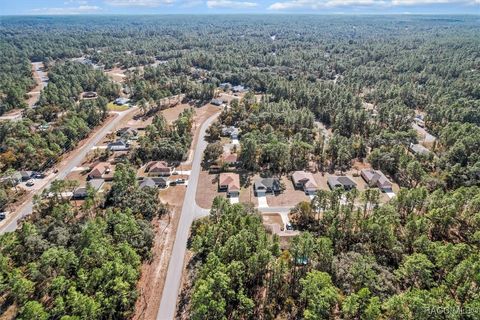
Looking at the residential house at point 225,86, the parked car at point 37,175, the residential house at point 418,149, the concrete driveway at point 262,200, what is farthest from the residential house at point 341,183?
the residential house at point 225,86

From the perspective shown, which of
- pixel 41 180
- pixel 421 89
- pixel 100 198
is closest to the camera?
pixel 100 198

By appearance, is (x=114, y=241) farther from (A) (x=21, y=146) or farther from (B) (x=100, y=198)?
(A) (x=21, y=146)

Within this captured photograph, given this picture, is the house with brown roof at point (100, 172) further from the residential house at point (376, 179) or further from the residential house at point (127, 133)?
the residential house at point (376, 179)

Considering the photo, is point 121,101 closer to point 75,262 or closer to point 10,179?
point 10,179

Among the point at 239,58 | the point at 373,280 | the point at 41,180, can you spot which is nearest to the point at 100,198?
the point at 41,180

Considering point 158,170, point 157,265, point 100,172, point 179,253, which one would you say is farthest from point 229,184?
point 100,172

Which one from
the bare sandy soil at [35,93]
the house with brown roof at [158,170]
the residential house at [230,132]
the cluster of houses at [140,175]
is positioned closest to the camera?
the cluster of houses at [140,175]

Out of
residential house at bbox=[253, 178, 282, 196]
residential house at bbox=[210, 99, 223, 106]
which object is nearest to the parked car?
residential house at bbox=[253, 178, 282, 196]
